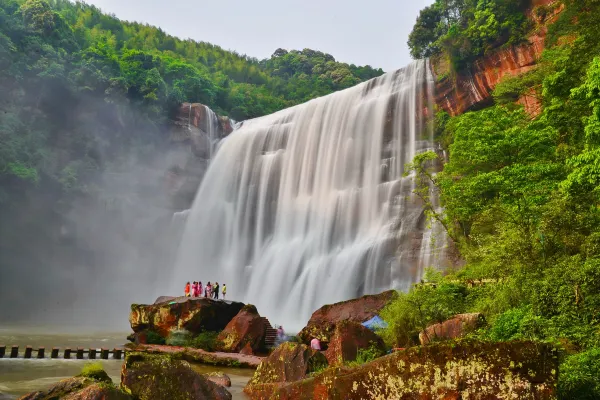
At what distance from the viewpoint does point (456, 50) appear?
3189 centimetres

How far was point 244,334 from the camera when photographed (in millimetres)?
17453

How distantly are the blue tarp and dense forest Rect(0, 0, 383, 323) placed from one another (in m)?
27.0

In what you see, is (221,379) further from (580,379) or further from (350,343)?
(580,379)

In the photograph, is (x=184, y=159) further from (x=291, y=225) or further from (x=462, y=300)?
(x=462, y=300)

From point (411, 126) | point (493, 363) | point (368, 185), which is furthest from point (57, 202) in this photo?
point (493, 363)

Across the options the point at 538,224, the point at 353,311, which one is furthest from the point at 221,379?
the point at 538,224

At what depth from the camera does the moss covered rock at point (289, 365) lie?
31.9ft

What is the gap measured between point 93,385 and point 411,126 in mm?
29963

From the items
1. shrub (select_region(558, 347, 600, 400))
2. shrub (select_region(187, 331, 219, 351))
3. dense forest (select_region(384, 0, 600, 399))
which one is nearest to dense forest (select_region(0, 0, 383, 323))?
shrub (select_region(187, 331, 219, 351))

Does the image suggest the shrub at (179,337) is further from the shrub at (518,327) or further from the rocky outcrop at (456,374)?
the rocky outcrop at (456,374)

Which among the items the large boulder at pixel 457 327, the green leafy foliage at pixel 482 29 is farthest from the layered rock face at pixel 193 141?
the large boulder at pixel 457 327

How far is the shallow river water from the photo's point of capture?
1073 centimetres

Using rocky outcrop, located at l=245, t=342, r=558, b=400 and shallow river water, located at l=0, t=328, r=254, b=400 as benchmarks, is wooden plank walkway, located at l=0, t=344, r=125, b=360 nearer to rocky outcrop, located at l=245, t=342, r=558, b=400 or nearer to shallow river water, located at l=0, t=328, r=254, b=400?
shallow river water, located at l=0, t=328, r=254, b=400

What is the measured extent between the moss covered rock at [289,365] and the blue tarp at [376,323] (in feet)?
18.8
